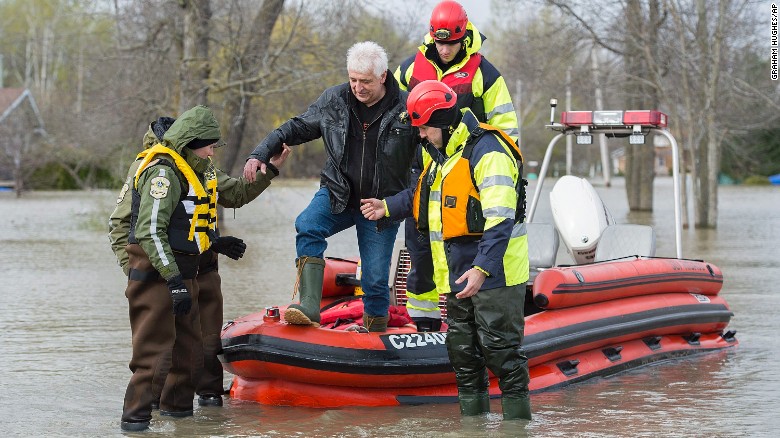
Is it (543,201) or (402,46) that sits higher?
(402,46)

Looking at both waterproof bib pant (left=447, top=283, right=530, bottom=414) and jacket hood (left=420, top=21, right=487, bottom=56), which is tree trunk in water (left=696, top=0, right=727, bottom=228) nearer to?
jacket hood (left=420, top=21, right=487, bottom=56)

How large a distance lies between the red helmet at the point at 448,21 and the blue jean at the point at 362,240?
1058 mm

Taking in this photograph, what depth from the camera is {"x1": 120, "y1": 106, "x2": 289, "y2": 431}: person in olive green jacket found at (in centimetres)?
608

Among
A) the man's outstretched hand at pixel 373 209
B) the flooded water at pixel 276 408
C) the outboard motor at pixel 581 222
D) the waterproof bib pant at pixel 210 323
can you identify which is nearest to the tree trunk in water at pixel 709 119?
the flooded water at pixel 276 408

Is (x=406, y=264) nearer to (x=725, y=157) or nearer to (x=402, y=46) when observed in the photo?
(x=402, y=46)

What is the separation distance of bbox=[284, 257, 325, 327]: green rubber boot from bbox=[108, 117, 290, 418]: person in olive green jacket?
409mm

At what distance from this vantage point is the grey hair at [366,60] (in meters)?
6.50

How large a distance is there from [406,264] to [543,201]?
22.8m

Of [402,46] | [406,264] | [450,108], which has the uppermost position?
[402,46]

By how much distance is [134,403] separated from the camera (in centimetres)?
612

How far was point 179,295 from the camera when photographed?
6078 mm

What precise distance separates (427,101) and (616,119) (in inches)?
147

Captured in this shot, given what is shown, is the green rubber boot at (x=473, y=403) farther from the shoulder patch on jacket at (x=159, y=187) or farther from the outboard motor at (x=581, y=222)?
the outboard motor at (x=581, y=222)

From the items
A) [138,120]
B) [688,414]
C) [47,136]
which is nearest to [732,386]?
[688,414]
